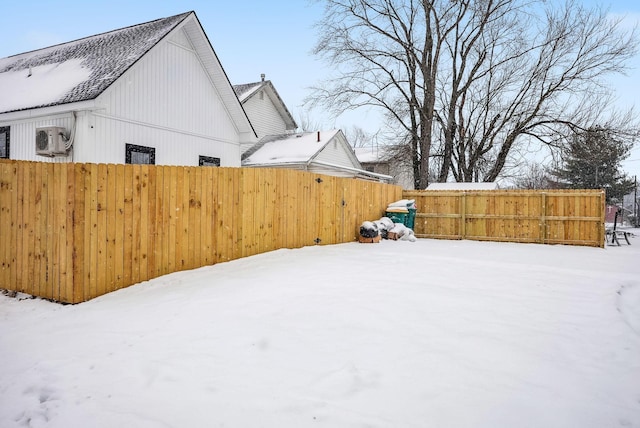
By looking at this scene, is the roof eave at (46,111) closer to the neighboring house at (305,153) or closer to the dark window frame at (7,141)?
the dark window frame at (7,141)

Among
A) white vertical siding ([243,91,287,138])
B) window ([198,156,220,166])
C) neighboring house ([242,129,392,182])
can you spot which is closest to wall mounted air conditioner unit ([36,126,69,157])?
window ([198,156,220,166])

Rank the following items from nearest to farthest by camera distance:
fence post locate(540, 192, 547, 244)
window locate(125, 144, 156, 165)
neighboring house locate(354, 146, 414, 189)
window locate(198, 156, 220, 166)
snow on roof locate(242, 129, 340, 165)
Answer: window locate(125, 144, 156, 165) → fence post locate(540, 192, 547, 244) → window locate(198, 156, 220, 166) → snow on roof locate(242, 129, 340, 165) → neighboring house locate(354, 146, 414, 189)

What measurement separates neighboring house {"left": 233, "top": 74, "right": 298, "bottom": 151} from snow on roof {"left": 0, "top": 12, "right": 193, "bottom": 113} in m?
8.12

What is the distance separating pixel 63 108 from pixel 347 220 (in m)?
6.97

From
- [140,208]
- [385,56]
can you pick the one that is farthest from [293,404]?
[385,56]

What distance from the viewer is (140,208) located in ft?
16.9

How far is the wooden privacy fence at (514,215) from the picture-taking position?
10.9m

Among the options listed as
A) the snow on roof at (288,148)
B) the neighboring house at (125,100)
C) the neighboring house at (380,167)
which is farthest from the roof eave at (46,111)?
the neighboring house at (380,167)

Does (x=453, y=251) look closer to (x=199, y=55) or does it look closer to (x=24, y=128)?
(x=199, y=55)

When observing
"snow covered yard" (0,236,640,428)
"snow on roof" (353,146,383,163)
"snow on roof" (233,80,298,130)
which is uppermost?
"snow on roof" (233,80,298,130)

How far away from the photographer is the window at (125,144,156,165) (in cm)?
955

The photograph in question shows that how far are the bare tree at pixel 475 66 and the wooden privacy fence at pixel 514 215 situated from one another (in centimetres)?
821

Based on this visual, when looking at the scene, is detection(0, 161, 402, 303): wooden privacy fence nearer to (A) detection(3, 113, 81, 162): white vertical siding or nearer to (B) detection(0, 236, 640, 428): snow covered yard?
(B) detection(0, 236, 640, 428): snow covered yard

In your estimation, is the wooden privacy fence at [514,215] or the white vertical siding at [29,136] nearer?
the white vertical siding at [29,136]
